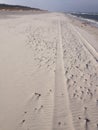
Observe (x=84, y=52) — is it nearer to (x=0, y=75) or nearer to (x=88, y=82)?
(x=88, y=82)

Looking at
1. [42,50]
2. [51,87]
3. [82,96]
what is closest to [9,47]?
[42,50]

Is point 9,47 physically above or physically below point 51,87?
above

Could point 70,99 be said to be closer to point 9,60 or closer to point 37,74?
point 37,74

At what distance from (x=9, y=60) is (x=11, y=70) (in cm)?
108

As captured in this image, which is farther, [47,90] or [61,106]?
[47,90]

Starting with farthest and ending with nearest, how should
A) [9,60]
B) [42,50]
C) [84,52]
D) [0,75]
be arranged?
1. [84,52]
2. [42,50]
3. [9,60]
4. [0,75]

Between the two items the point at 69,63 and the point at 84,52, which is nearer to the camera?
the point at 69,63

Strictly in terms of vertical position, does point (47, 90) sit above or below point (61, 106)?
above

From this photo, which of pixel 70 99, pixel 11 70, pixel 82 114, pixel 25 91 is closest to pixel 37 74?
pixel 11 70

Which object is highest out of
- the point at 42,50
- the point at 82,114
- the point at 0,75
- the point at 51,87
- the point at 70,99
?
the point at 42,50

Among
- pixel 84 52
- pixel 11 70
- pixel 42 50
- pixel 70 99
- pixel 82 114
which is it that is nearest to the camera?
pixel 82 114

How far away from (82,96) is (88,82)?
1171 mm

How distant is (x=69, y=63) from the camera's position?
8.85m

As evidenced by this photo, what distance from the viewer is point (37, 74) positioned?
7.52 meters
